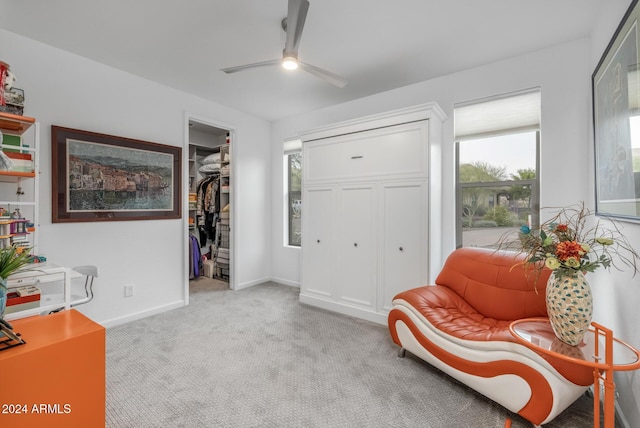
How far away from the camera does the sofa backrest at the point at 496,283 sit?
6.70ft

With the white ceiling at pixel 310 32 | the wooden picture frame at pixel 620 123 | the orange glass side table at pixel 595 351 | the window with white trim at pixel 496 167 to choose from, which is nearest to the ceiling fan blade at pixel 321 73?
the white ceiling at pixel 310 32

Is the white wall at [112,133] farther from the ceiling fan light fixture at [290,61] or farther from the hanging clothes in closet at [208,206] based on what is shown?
the ceiling fan light fixture at [290,61]

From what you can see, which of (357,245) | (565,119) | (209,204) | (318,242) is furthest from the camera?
(209,204)

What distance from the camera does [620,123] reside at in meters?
1.60

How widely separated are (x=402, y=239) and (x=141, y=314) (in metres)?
3.04

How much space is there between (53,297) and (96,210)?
914 mm

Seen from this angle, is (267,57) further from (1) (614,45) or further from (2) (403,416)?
(2) (403,416)

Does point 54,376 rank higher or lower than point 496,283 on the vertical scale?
lower

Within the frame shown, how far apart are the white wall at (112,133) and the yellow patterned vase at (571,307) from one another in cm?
367

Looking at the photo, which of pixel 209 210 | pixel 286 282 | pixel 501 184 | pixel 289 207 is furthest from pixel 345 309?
pixel 209 210

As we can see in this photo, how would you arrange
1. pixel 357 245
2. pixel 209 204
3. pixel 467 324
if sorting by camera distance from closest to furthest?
pixel 467 324, pixel 357 245, pixel 209 204

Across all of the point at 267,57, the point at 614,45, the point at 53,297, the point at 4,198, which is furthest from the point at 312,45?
the point at 53,297

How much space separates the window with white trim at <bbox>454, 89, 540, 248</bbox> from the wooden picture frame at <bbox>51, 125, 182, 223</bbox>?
11.2ft

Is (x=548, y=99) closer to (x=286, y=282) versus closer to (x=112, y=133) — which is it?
(x=286, y=282)
